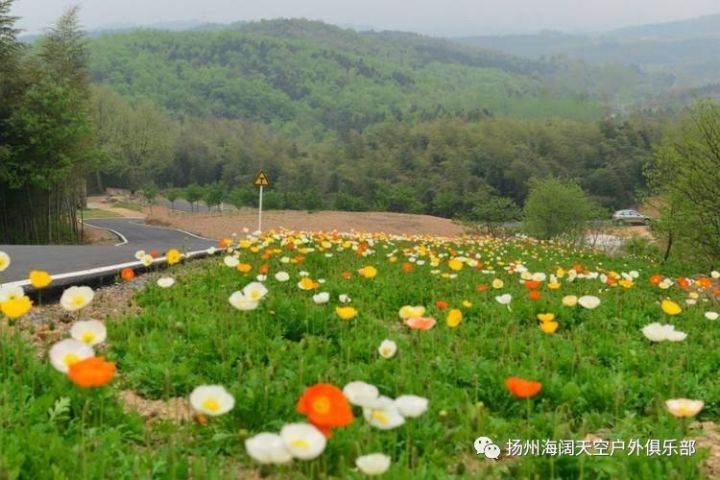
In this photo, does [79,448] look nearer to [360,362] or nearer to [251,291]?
[251,291]

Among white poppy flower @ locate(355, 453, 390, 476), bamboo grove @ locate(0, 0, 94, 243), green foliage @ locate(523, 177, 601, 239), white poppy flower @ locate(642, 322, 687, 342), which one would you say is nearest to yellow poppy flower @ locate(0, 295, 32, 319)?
white poppy flower @ locate(355, 453, 390, 476)

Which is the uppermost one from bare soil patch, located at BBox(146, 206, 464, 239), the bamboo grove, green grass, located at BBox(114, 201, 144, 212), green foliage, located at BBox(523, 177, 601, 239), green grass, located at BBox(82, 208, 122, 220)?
the bamboo grove

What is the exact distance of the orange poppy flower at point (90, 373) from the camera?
2.23 meters

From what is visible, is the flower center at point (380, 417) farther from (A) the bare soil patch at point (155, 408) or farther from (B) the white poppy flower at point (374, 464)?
(A) the bare soil patch at point (155, 408)

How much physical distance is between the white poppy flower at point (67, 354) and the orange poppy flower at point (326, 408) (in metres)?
1.08

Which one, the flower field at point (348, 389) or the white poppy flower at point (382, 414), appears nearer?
the white poppy flower at point (382, 414)

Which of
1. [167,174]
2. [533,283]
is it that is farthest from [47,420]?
[167,174]

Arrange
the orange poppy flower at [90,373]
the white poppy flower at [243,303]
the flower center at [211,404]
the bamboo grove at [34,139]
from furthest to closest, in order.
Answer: the bamboo grove at [34,139] < the white poppy flower at [243,303] < the flower center at [211,404] < the orange poppy flower at [90,373]

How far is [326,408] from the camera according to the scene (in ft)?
6.78

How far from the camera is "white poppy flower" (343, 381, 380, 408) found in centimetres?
225

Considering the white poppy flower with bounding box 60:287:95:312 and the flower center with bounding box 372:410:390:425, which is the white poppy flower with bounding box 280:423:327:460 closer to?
the flower center with bounding box 372:410:390:425

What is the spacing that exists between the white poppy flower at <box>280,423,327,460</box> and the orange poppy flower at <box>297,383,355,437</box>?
0.13 ft

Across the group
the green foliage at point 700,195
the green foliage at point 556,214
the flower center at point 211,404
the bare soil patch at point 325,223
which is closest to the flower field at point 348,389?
the flower center at point 211,404

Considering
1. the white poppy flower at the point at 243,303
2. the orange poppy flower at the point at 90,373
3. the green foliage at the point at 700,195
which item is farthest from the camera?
the green foliage at the point at 700,195
